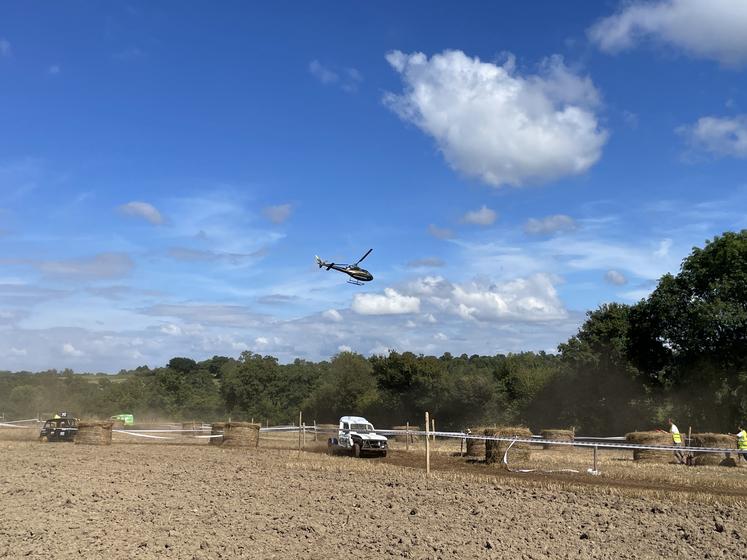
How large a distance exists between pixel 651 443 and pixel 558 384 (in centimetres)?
3139

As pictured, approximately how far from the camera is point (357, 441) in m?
30.2

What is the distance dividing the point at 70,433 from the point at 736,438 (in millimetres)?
35443

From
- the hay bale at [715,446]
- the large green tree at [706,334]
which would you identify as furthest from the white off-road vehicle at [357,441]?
the large green tree at [706,334]

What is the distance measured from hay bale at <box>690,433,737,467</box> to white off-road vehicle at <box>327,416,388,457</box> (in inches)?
514

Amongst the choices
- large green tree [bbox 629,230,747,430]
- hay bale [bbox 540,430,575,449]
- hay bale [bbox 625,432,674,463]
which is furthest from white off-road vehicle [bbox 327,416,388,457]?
large green tree [bbox 629,230,747,430]

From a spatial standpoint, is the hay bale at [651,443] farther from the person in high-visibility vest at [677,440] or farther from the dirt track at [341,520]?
the dirt track at [341,520]

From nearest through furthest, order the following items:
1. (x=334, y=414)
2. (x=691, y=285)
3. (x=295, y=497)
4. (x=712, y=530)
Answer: (x=712, y=530), (x=295, y=497), (x=691, y=285), (x=334, y=414)

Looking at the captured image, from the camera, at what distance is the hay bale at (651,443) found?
2756 centimetres

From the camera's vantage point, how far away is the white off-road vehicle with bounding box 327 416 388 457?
30.1 m

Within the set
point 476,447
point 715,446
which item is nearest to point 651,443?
point 715,446

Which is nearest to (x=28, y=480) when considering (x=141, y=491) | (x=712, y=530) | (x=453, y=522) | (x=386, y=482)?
(x=141, y=491)

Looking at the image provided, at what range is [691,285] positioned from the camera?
48.4m

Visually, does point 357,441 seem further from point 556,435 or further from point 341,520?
point 341,520

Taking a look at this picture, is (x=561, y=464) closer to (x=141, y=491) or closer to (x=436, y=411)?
(x=141, y=491)
